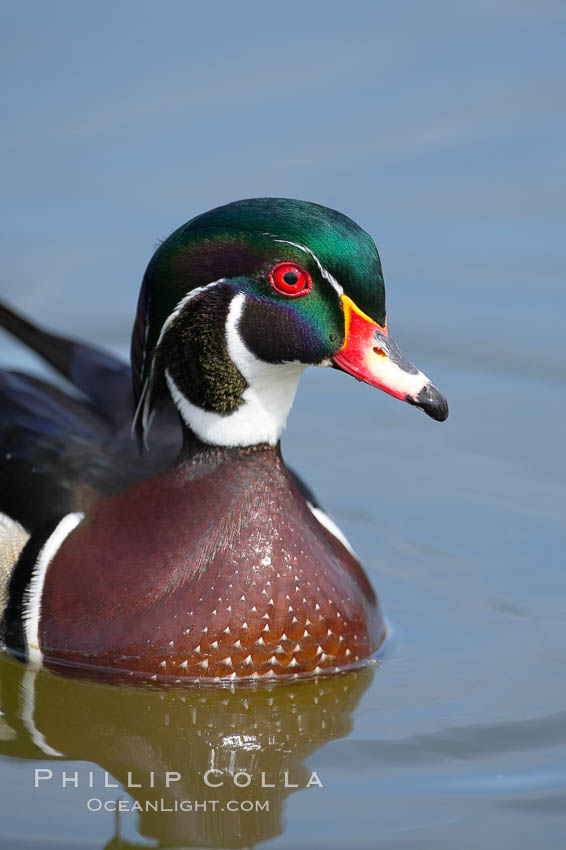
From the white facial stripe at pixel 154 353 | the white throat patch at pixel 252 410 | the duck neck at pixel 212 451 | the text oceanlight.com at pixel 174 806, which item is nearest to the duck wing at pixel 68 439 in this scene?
the white facial stripe at pixel 154 353

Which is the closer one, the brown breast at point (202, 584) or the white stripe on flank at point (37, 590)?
the brown breast at point (202, 584)

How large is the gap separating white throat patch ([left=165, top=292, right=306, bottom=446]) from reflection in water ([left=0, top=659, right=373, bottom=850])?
86 centimetres

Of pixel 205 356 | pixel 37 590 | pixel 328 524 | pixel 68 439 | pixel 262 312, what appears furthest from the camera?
pixel 328 524

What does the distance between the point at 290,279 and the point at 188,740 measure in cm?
155

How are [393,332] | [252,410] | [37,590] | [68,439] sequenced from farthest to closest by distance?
1. [393,332]
2. [68,439]
3. [37,590]
4. [252,410]

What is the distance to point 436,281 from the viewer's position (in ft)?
28.0

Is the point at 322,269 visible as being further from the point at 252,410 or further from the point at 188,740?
the point at 188,740

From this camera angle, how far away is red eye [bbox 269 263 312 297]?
508 centimetres

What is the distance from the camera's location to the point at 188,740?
5297mm

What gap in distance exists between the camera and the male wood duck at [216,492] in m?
5.09

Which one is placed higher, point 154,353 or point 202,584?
point 154,353

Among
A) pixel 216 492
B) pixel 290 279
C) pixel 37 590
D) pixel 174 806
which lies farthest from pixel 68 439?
pixel 174 806

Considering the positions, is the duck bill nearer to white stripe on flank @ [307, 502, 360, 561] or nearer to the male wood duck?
the male wood duck

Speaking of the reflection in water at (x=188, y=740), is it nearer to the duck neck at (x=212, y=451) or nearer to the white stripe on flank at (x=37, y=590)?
the white stripe on flank at (x=37, y=590)
